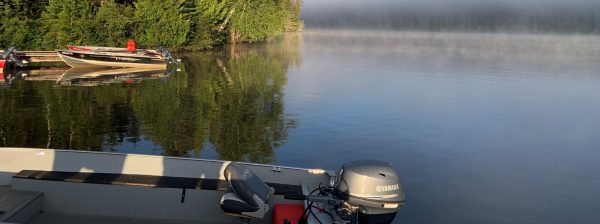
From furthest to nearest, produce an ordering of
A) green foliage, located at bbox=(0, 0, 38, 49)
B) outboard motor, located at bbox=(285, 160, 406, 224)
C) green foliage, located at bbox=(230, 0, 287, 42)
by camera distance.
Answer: green foliage, located at bbox=(230, 0, 287, 42), green foliage, located at bbox=(0, 0, 38, 49), outboard motor, located at bbox=(285, 160, 406, 224)

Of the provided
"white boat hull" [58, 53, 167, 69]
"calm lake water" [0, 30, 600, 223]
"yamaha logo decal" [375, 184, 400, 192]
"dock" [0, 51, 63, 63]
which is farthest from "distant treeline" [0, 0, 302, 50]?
"yamaha logo decal" [375, 184, 400, 192]

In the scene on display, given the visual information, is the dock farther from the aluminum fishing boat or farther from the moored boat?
the aluminum fishing boat

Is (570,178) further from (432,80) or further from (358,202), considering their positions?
(432,80)

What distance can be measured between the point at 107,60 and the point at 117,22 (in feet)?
41.5

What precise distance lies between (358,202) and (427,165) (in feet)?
24.3

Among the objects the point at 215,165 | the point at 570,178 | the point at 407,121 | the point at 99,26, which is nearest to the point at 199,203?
the point at 215,165

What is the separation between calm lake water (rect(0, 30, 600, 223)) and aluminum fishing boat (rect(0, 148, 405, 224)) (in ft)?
11.0

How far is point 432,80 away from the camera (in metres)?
35.0

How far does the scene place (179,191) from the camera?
7832mm

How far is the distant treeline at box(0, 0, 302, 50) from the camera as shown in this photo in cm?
4481

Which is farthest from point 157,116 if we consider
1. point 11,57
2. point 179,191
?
point 11,57

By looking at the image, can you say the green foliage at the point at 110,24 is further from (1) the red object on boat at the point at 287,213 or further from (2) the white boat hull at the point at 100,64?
(1) the red object on boat at the point at 287,213

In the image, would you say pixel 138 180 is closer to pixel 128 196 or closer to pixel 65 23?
pixel 128 196

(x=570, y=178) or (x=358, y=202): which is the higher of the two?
(x=358, y=202)
